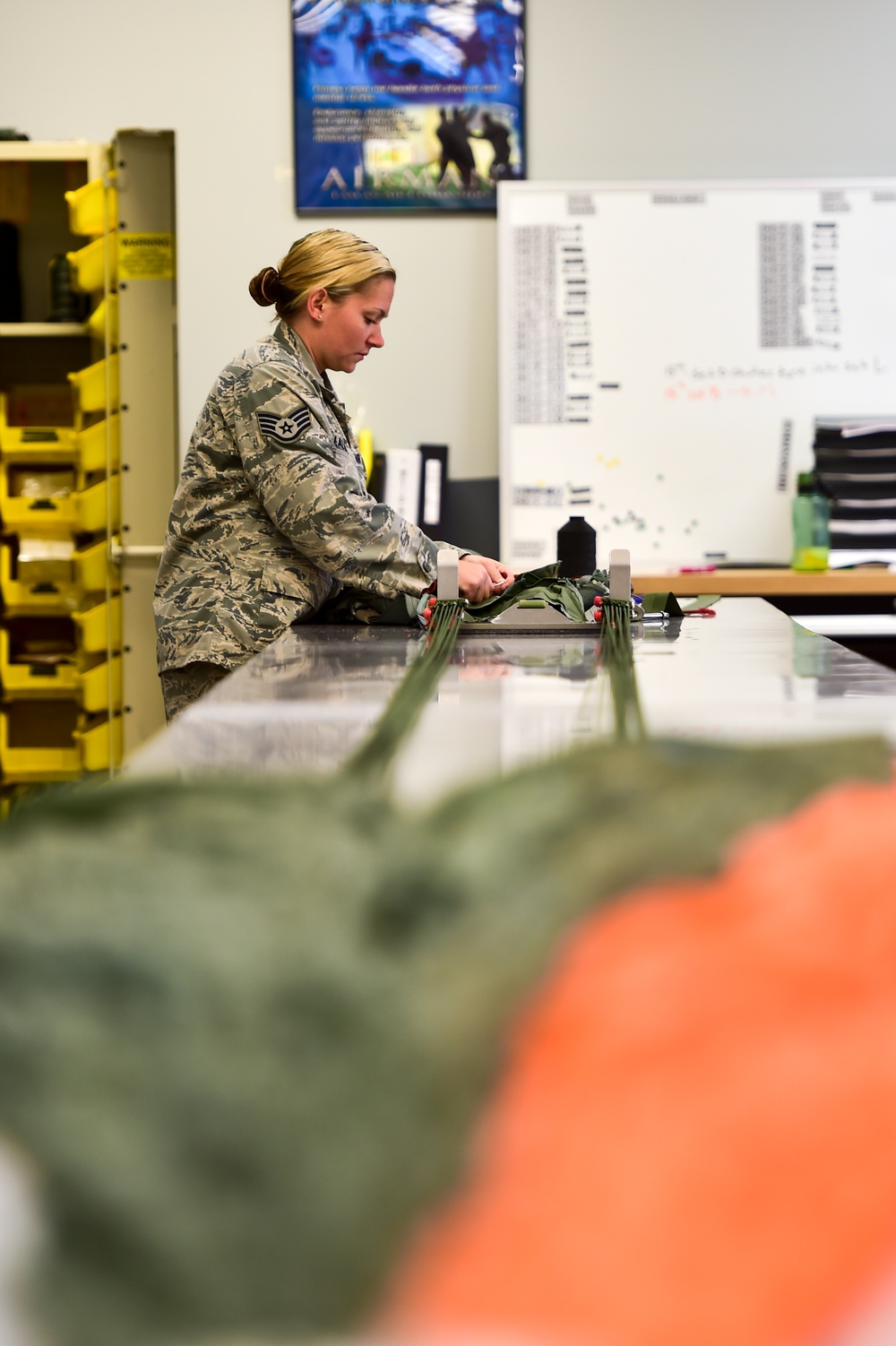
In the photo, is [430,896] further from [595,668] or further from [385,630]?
[385,630]

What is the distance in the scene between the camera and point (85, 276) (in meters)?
3.67

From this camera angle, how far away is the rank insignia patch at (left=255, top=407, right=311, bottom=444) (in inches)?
84.2

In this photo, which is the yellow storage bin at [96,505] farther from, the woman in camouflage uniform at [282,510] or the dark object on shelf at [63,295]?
the woman in camouflage uniform at [282,510]

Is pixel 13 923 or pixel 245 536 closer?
pixel 13 923

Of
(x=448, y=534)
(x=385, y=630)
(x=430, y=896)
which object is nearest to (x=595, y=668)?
(x=385, y=630)

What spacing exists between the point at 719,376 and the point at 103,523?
6.06 ft

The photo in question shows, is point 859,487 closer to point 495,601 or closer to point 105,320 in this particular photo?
point 495,601

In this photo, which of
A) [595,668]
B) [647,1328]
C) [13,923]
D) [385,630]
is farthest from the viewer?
[385,630]

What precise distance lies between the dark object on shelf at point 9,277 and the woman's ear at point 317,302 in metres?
1.91

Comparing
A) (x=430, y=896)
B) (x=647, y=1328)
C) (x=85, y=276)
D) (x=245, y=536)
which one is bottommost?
(x=647, y=1328)

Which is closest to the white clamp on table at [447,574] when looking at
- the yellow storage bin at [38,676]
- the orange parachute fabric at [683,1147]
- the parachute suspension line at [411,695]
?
the parachute suspension line at [411,695]

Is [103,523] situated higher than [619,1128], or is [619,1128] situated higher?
[103,523]

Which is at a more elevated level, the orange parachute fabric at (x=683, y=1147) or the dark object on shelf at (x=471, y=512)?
the dark object on shelf at (x=471, y=512)

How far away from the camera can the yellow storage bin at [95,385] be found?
367cm
